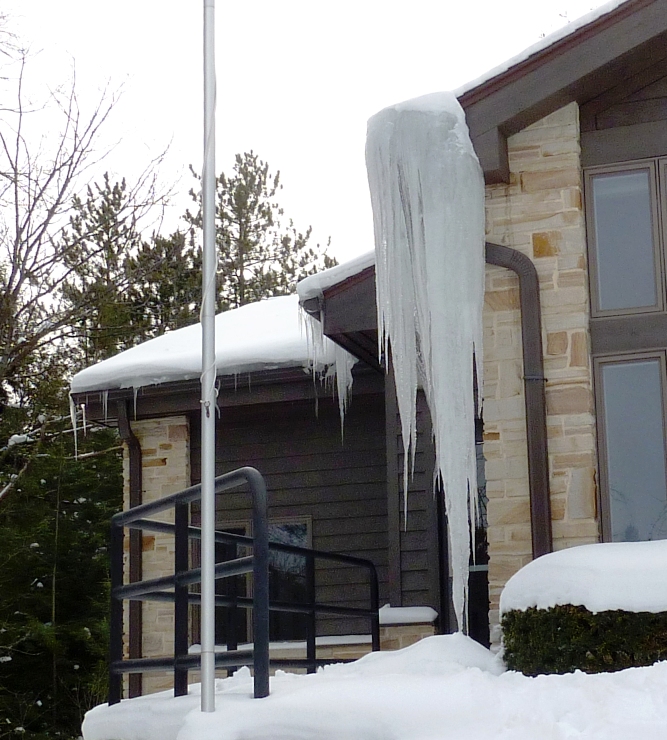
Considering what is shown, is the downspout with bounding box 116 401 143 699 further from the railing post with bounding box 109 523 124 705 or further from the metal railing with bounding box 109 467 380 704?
the railing post with bounding box 109 523 124 705

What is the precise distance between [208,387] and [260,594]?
987mm

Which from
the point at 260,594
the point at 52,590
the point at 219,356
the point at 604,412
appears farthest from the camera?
the point at 52,590

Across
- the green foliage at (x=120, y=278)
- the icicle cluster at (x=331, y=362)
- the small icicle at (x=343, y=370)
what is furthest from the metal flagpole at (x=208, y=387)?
the green foliage at (x=120, y=278)

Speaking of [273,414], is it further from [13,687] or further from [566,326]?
[13,687]

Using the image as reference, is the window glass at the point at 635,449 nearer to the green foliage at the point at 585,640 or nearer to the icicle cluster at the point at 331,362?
the green foliage at the point at 585,640

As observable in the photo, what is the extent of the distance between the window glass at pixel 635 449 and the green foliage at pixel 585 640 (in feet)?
4.40

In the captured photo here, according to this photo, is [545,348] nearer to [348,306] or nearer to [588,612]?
[348,306]

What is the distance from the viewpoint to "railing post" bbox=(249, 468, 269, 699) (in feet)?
14.7

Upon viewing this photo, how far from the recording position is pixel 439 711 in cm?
417

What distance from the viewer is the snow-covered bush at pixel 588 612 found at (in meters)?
4.96

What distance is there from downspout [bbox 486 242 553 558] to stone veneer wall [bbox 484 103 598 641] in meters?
0.05

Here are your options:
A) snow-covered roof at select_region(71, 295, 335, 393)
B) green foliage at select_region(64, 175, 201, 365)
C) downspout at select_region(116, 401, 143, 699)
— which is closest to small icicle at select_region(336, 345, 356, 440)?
snow-covered roof at select_region(71, 295, 335, 393)

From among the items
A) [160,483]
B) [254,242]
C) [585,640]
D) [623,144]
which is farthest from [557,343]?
[254,242]

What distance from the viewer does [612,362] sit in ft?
22.0
